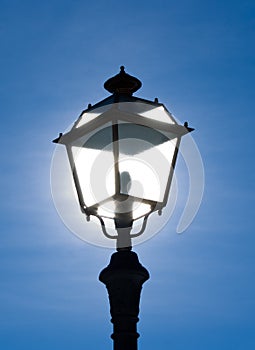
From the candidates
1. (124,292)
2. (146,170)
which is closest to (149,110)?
(146,170)

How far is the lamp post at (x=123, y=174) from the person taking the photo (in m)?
7.13

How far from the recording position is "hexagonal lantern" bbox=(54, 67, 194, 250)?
7.15m

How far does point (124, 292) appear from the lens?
7203mm

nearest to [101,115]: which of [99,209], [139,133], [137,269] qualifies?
[139,133]

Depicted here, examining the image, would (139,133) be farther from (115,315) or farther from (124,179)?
(115,315)

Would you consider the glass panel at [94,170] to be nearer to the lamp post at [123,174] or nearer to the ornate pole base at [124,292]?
the lamp post at [123,174]

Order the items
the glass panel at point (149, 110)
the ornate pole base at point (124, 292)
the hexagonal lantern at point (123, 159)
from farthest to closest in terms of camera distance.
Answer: the glass panel at point (149, 110), the hexagonal lantern at point (123, 159), the ornate pole base at point (124, 292)

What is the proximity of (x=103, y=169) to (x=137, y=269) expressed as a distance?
0.92 m

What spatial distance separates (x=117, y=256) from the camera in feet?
24.3

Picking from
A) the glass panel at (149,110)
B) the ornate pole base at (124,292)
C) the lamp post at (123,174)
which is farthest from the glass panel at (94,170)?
the ornate pole base at (124,292)

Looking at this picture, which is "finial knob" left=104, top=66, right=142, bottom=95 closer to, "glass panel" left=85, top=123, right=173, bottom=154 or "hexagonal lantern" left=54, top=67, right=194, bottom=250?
"hexagonal lantern" left=54, top=67, right=194, bottom=250

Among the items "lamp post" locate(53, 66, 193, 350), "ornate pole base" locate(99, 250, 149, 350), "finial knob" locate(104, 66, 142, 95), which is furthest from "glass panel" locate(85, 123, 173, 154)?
"ornate pole base" locate(99, 250, 149, 350)

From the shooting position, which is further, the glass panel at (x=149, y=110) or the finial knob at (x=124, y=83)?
the finial knob at (x=124, y=83)

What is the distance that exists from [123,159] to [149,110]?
1.93 feet
